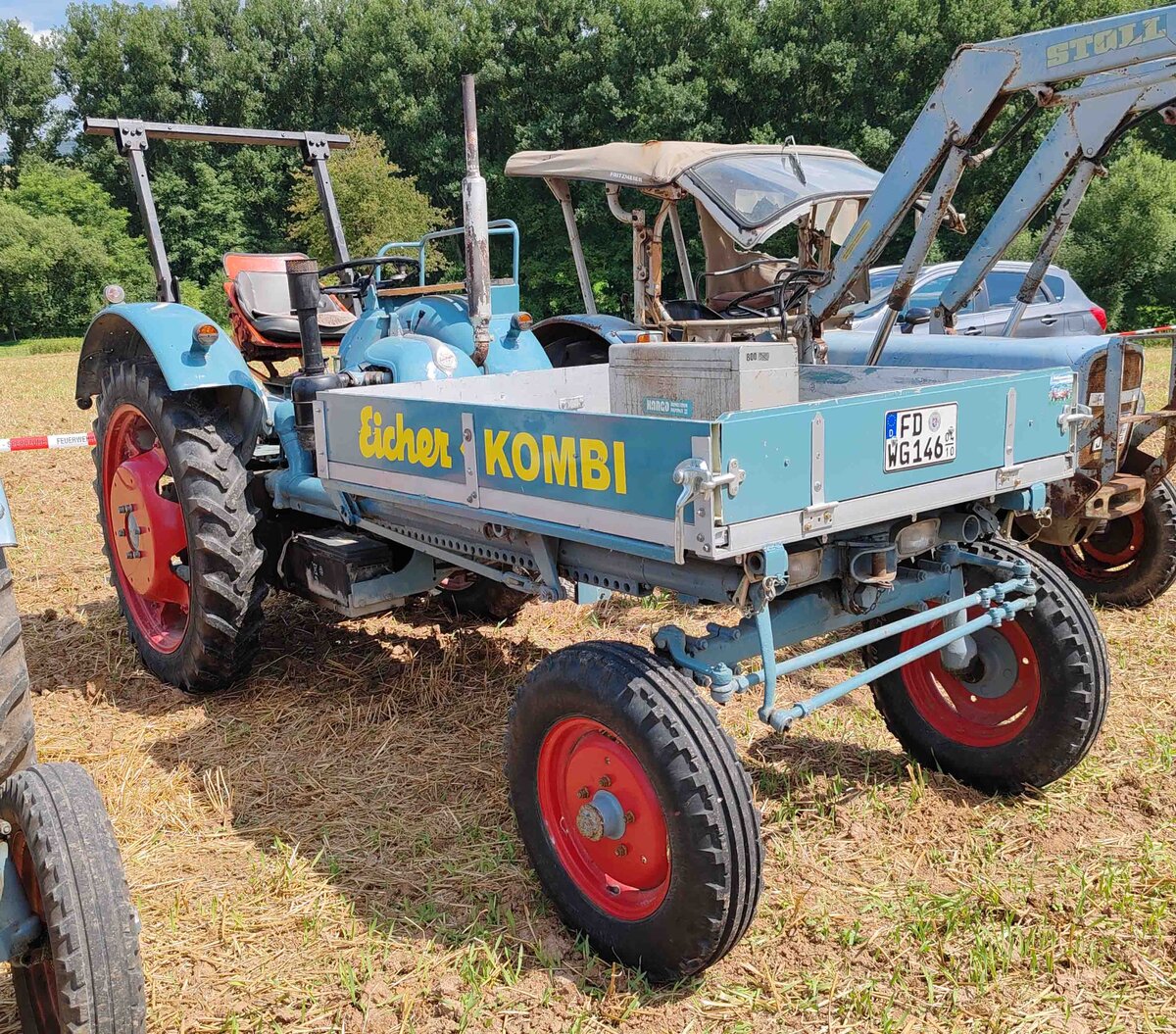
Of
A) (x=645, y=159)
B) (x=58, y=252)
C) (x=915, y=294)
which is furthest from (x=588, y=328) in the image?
(x=58, y=252)

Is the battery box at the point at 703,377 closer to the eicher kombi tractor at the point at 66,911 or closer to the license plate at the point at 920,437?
the license plate at the point at 920,437

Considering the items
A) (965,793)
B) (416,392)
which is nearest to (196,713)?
(416,392)

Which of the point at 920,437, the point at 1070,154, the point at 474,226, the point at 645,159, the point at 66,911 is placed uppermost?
the point at 645,159

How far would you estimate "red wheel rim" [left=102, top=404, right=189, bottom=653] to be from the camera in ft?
13.8

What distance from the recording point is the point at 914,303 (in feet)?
28.1

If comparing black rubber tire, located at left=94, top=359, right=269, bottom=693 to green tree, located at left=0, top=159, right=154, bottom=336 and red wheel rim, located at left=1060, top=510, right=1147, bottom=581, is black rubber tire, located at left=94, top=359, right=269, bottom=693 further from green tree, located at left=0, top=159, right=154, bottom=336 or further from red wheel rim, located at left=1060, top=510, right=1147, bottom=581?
green tree, located at left=0, top=159, right=154, bottom=336

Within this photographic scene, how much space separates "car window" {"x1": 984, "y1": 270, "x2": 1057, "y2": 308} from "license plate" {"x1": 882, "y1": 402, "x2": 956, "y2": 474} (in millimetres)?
6719

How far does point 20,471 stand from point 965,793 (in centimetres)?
856

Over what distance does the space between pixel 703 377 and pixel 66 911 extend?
2.10 meters

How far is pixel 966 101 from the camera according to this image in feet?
15.3

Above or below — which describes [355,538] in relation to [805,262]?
below

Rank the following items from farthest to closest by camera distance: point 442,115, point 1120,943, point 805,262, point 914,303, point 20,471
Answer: point 442,115
point 20,471
point 914,303
point 805,262
point 1120,943

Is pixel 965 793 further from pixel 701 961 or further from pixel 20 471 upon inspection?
pixel 20 471

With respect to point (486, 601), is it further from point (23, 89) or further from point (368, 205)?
point (23, 89)
